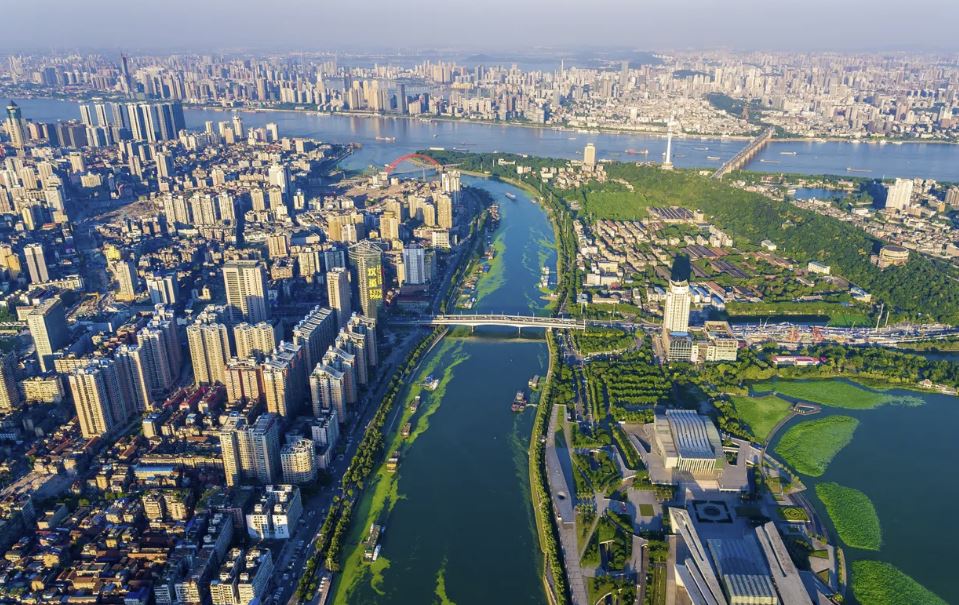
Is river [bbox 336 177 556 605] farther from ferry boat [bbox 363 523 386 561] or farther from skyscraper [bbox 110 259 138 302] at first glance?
skyscraper [bbox 110 259 138 302]

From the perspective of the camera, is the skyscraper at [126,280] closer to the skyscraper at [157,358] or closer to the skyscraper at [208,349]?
the skyscraper at [157,358]

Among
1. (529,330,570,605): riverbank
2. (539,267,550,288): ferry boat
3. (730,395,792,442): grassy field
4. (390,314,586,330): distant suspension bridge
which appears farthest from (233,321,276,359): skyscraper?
(730,395,792,442): grassy field

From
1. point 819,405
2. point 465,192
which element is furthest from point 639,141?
point 819,405

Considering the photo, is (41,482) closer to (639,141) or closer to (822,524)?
(822,524)

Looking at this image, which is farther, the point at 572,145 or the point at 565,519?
the point at 572,145

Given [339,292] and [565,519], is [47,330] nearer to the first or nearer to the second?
[339,292]

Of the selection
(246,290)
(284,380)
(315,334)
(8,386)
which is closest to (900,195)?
(315,334)
